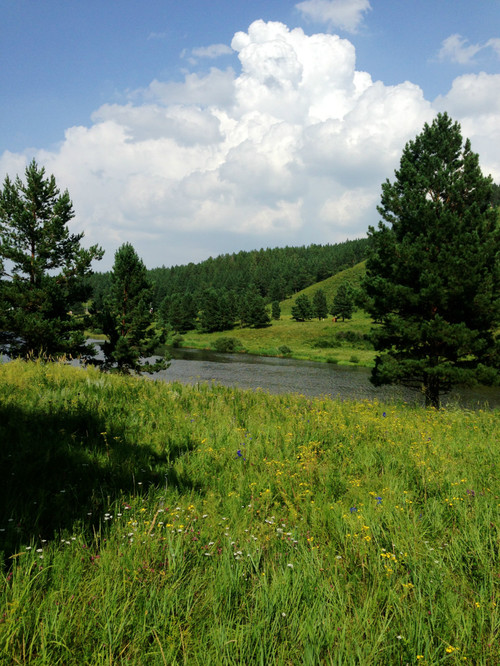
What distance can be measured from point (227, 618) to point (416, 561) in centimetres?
143

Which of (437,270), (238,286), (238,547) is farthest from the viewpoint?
(238,286)

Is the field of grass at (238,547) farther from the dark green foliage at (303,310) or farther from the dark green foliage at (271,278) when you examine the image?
the dark green foliage at (271,278)

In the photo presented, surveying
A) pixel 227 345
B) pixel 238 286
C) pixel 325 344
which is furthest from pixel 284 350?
pixel 238 286

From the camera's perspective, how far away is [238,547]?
2.67 metres

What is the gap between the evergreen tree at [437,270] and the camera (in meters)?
13.7

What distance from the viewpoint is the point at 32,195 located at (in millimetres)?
20812

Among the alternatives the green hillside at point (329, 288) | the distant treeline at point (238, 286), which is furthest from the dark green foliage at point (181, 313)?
the green hillside at point (329, 288)

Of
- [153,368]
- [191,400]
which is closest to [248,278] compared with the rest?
[153,368]

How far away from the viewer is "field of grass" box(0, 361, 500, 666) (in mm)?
1813

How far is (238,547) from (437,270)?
559 inches

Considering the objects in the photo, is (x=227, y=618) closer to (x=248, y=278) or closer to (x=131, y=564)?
(x=131, y=564)

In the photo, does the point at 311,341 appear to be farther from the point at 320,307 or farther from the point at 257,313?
the point at 320,307

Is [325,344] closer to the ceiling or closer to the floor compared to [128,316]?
closer to the floor

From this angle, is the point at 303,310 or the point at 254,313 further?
the point at 303,310
